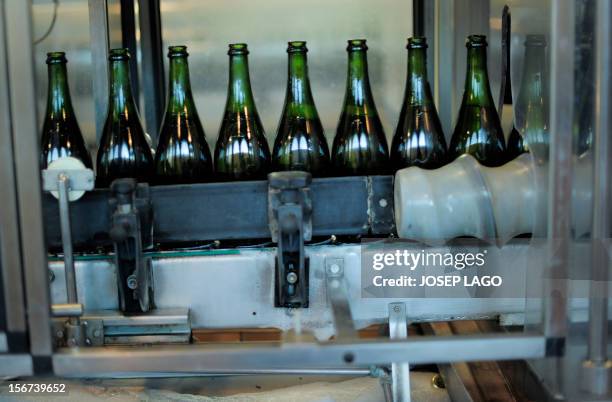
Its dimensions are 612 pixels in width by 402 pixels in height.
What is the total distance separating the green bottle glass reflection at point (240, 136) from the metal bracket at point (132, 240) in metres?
0.21

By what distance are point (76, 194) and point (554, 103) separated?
53 cm

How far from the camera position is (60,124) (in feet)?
3.75

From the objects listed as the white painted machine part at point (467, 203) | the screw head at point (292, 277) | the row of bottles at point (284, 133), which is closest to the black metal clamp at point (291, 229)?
the screw head at point (292, 277)

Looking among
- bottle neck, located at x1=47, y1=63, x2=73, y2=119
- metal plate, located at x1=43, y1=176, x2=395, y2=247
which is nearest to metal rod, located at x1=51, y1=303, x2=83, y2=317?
metal plate, located at x1=43, y1=176, x2=395, y2=247

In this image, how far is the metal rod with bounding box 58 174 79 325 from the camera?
32.2 inches

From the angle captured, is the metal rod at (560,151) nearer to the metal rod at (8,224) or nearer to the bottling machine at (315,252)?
the bottling machine at (315,252)

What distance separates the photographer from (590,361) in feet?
2.47

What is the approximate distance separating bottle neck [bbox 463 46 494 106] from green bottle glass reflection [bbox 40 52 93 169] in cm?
61

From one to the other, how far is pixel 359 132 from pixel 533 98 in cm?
29

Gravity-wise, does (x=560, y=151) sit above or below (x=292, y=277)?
above

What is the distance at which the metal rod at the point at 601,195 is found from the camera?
0.72m

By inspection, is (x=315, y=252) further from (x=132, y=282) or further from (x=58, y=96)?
(x=58, y=96)

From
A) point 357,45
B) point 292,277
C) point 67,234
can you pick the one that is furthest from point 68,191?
point 357,45

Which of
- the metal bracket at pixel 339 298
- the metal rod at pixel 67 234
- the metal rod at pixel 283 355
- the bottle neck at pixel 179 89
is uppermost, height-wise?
the bottle neck at pixel 179 89
